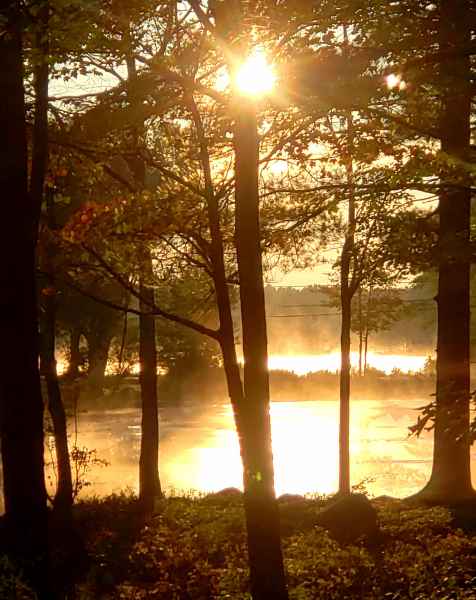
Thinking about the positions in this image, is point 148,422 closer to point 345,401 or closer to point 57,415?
point 57,415

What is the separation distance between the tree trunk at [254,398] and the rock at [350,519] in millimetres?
3574

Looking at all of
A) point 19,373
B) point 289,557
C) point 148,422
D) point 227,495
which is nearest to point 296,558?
point 289,557

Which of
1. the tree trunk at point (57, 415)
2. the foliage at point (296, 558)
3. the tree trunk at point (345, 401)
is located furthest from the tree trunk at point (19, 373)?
the tree trunk at point (345, 401)

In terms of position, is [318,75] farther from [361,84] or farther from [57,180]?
[57,180]

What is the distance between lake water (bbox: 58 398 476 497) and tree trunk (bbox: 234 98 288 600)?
8.10m

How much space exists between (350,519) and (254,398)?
4.62m

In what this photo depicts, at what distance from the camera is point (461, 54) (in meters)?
6.64

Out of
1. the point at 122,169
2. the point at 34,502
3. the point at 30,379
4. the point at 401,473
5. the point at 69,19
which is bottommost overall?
the point at 401,473

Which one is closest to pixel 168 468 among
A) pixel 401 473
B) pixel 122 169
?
pixel 401 473

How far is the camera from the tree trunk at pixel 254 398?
7812 mm

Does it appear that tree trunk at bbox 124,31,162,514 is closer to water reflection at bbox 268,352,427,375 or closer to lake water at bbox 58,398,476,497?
lake water at bbox 58,398,476,497

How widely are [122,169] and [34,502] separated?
460 inches

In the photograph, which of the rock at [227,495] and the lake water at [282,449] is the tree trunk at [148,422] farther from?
the lake water at [282,449]

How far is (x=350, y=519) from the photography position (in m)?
11.6
